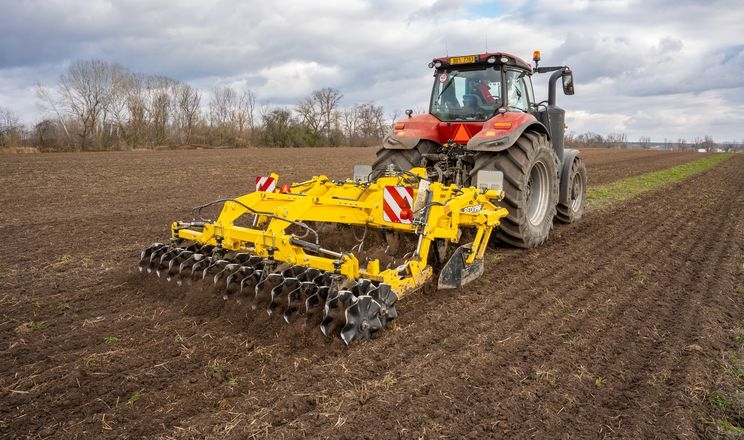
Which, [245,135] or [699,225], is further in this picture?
[245,135]

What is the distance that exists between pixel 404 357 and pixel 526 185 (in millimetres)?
3010

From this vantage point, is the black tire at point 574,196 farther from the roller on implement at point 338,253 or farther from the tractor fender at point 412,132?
the roller on implement at point 338,253

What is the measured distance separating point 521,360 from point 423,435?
1107 millimetres

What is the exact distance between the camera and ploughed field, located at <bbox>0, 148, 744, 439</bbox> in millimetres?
2744

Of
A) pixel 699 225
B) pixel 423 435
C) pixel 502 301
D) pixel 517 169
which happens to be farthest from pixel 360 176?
pixel 699 225

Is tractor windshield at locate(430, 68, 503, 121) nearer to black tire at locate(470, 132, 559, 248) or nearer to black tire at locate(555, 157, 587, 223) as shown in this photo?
black tire at locate(470, 132, 559, 248)

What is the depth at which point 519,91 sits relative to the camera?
22.0 ft

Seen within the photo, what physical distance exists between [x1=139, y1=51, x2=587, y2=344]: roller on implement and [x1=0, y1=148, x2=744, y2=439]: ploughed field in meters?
0.20

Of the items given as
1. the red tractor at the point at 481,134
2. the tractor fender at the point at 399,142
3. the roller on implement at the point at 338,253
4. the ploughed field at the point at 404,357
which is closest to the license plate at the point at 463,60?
the red tractor at the point at 481,134

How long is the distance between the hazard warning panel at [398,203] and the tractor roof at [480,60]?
103 inches

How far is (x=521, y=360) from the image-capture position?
3426 millimetres

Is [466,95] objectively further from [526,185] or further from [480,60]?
[526,185]

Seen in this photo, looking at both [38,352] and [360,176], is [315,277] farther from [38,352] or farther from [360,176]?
[360,176]

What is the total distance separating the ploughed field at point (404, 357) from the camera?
9.00 ft
